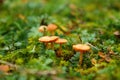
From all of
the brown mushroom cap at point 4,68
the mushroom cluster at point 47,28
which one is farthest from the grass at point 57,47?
the mushroom cluster at point 47,28

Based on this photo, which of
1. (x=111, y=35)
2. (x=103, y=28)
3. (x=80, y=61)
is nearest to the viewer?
(x=80, y=61)

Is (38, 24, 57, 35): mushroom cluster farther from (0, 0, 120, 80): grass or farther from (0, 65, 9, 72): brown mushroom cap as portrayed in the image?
(0, 65, 9, 72): brown mushroom cap

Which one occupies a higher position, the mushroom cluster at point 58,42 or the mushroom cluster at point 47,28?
the mushroom cluster at point 47,28

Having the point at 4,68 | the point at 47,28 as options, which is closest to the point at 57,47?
the point at 47,28

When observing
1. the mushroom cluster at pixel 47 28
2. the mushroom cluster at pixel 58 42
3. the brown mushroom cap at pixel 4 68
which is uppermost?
the mushroom cluster at pixel 47 28

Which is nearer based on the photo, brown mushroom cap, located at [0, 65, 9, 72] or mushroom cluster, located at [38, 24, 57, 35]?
brown mushroom cap, located at [0, 65, 9, 72]

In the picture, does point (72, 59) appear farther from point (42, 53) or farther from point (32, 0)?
point (32, 0)

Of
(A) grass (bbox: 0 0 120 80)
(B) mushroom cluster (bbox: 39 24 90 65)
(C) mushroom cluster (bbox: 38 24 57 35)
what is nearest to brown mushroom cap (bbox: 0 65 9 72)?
(A) grass (bbox: 0 0 120 80)

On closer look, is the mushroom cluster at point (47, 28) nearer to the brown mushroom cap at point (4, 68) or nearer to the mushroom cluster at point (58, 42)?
the mushroom cluster at point (58, 42)

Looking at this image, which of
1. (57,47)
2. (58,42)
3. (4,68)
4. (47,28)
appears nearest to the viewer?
(4,68)

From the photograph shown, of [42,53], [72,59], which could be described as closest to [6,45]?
[42,53]

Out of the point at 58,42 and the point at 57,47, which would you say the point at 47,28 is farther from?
the point at 58,42
